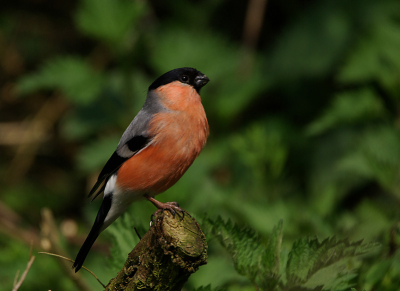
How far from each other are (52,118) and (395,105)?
4.52 metres

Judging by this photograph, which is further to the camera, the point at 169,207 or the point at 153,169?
the point at 153,169

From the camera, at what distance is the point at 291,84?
201 inches

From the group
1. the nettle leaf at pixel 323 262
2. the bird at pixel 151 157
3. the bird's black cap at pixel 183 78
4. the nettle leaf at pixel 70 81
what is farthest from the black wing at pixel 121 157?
the nettle leaf at pixel 70 81

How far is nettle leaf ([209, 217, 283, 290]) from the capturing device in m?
1.95

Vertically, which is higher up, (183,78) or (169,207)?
(183,78)

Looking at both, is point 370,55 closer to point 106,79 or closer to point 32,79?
point 106,79

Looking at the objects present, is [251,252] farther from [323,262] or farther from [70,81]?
[70,81]

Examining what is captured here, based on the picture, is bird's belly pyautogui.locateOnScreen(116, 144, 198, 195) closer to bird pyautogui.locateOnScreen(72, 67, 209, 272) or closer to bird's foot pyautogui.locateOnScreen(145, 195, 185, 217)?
bird pyautogui.locateOnScreen(72, 67, 209, 272)

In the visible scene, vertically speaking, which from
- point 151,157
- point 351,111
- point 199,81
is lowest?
point 151,157

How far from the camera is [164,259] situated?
1815 mm

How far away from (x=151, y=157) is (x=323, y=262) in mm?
1274

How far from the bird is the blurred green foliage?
271 millimetres

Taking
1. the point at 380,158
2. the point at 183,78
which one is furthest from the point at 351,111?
the point at 183,78

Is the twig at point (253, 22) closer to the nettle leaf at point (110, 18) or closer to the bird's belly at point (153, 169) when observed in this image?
the nettle leaf at point (110, 18)
